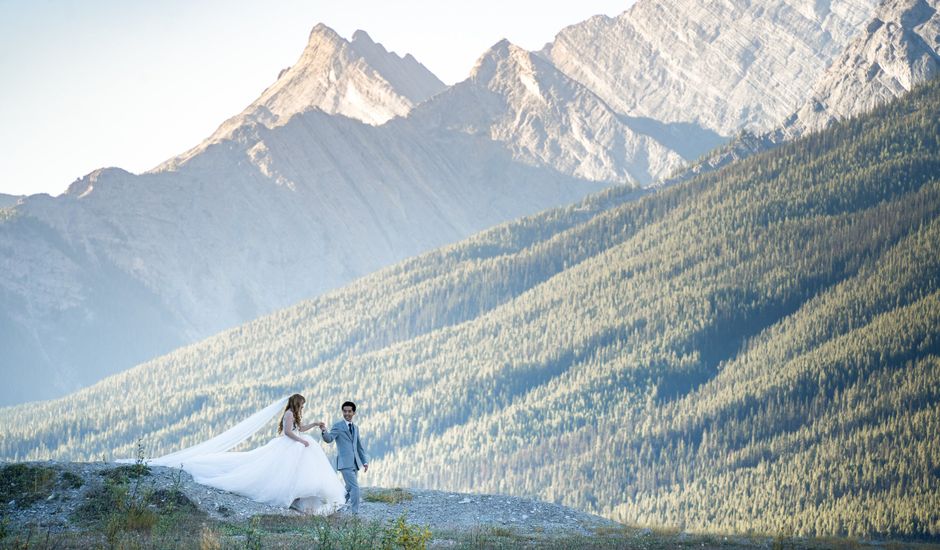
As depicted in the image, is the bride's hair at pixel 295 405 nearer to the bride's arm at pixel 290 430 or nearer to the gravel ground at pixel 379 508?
the bride's arm at pixel 290 430

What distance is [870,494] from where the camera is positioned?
16475cm

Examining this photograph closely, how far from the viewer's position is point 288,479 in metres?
48.2

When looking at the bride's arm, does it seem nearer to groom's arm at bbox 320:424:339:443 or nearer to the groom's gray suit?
the groom's gray suit

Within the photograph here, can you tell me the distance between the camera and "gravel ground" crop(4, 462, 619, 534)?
43.3 m

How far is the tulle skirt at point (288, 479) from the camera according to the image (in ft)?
157

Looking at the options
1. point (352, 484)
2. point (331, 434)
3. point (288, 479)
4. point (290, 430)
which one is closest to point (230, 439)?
point (290, 430)

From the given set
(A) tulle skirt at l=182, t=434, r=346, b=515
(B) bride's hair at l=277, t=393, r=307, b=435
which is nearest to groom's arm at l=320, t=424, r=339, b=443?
(B) bride's hair at l=277, t=393, r=307, b=435

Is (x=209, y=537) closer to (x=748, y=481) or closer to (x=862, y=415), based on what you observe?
(x=748, y=481)

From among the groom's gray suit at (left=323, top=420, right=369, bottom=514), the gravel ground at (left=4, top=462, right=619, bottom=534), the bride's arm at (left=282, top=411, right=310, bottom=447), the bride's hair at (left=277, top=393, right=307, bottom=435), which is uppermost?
the bride's hair at (left=277, top=393, right=307, bottom=435)

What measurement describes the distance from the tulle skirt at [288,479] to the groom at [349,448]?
7.06 feet

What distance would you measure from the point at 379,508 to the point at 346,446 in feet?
32.7

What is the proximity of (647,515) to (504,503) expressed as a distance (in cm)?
12629

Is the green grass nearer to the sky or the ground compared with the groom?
nearer to the ground

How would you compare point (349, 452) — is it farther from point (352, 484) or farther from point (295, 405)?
point (295, 405)
